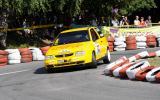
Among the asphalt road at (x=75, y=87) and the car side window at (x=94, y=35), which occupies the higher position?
the car side window at (x=94, y=35)

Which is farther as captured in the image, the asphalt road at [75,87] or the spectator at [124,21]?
the spectator at [124,21]

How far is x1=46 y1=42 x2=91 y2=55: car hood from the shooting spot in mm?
17734

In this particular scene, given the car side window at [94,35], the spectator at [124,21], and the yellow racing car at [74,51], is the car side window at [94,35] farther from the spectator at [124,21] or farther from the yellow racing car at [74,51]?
the spectator at [124,21]

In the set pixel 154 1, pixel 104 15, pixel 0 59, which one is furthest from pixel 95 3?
pixel 0 59

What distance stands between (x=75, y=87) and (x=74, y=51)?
14.0 feet

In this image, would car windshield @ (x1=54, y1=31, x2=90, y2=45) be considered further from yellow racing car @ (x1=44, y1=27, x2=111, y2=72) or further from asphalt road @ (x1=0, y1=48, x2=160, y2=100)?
asphalt road @ (x1=0, y1=48, x2=160, y2=100)

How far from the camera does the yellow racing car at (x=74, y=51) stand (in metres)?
17.7

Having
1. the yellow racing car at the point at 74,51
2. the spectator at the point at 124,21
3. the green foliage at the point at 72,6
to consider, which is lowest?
the yellow racing car at the point at 74,51

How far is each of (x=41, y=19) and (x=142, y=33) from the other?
26.0 ft

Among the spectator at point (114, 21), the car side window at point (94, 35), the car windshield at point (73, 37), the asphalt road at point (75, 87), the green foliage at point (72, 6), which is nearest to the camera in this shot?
the asphalt road at point (75, 87)

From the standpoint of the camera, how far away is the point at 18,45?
111 ft

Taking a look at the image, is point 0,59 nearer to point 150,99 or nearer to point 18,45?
point 18,45

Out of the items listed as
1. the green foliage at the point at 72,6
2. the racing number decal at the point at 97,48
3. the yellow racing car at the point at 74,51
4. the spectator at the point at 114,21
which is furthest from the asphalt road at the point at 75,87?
the spectator at the point at 114,21

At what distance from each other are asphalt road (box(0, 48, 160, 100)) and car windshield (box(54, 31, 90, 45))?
1.45 metres
